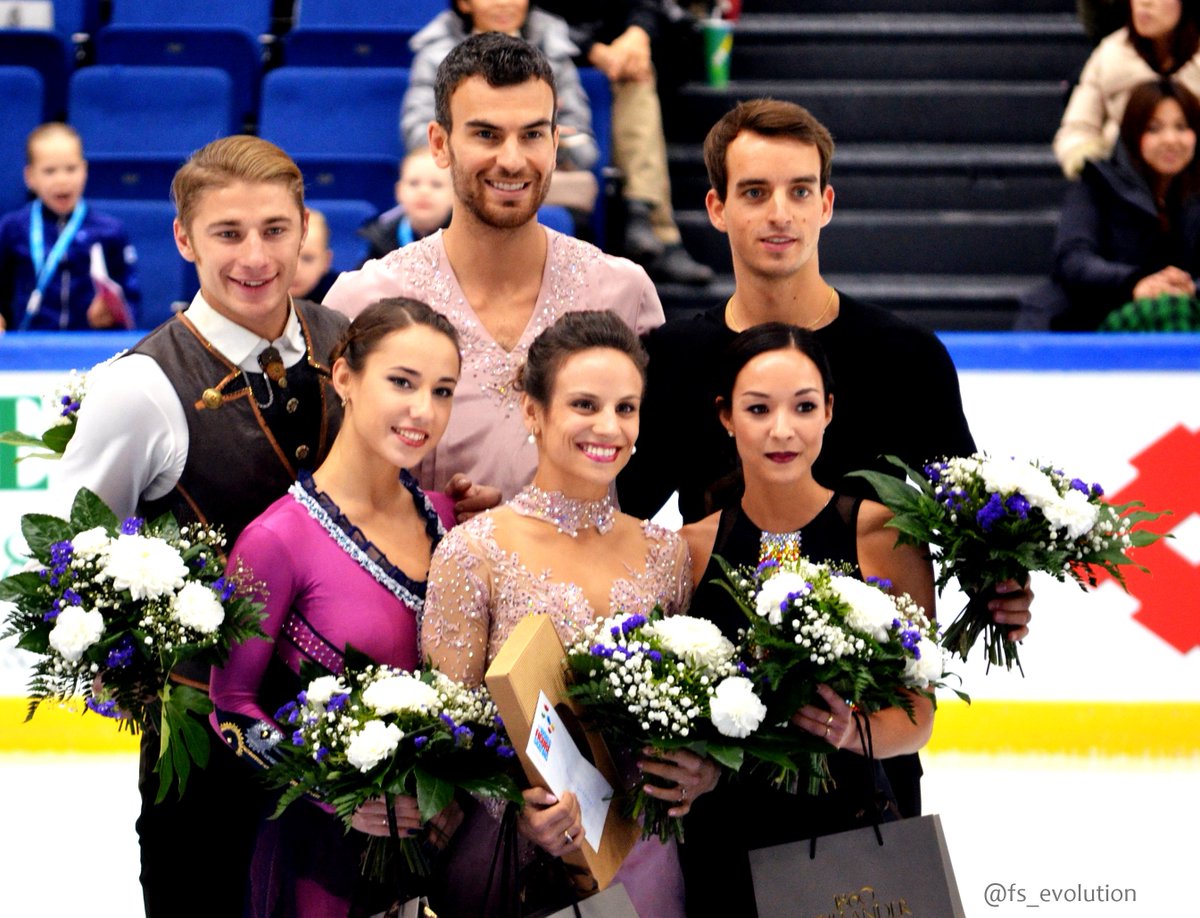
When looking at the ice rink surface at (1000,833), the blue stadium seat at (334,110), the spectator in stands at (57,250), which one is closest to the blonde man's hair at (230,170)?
the ice rink surface at (1000,833)

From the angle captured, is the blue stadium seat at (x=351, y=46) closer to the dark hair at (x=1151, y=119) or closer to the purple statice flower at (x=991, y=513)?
the dark hair at (x=1151, y=119)

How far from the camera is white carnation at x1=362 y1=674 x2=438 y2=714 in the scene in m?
2.81

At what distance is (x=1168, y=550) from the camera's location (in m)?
5.35

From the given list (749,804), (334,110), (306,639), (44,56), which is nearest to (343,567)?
(306,639)

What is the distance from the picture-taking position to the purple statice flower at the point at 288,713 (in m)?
2.91

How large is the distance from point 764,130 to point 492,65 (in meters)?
0.54

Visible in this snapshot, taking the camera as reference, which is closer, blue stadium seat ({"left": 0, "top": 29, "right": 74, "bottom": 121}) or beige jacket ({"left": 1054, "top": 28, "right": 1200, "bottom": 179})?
beige jacket ({"left": 1054, "top": 28, "right": 1200, "bottom": 179})

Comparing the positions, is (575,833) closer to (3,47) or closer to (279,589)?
(279,589)

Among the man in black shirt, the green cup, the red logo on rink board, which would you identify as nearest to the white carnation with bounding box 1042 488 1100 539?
the man in black shirt

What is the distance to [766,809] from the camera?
324 centimetres

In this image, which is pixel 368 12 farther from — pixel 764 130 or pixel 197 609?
pixel 197 609

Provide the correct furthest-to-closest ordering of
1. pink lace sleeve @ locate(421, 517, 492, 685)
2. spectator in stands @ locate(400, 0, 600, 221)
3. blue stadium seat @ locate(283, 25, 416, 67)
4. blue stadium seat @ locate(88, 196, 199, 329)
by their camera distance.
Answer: blue stadium seat @ locate(283, 25, 416, 67) < blue stadium seat @ locate(88, 196, 199, 329) < spectator in stands @ locate(400, 0, 600, 221) < pink lace sleeve @ locate(421, 517, 492, 685)

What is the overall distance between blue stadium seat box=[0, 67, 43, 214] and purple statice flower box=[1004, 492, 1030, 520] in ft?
19.5

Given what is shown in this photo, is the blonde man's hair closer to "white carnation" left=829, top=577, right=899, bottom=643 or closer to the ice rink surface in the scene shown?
"white carnation" left=829, top=577, right=899, bottom=643
